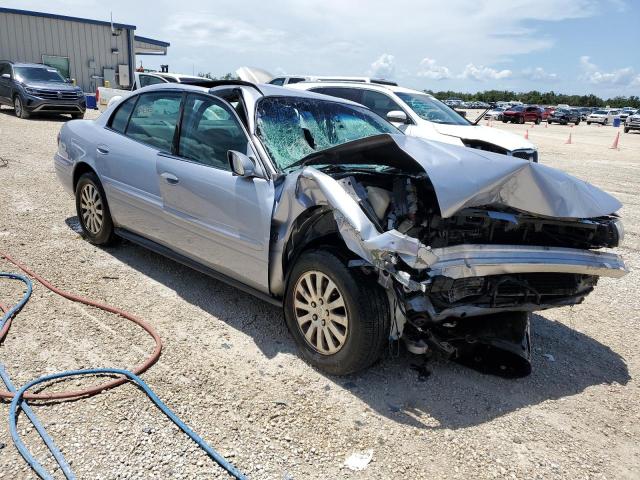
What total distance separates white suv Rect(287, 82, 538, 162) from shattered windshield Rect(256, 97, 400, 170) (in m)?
4.23

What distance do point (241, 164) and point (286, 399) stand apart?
1467 millimetres

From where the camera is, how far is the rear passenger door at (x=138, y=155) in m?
4.22

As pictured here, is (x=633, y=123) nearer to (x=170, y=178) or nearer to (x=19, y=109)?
(x=19, y=109)

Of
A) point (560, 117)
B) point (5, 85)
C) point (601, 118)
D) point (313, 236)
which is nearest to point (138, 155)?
point (313, 236)

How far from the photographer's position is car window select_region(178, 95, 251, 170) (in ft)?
12.1

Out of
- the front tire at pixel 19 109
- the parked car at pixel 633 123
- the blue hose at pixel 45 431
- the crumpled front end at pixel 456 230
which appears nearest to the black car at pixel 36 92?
the front tire at pixel 19 109

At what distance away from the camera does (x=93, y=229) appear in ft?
16.8

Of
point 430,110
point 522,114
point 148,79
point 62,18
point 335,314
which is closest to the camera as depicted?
point 335,314

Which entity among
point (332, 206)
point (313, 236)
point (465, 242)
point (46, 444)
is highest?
point (332, 206)

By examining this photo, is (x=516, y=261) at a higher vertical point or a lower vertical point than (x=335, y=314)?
higher

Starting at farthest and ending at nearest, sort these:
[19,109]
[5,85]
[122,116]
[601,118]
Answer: [601,118] < [5,85] < [19,109] < [122,116]

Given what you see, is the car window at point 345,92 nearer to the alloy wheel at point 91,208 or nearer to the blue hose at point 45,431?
the alloy wheel at point 91,208

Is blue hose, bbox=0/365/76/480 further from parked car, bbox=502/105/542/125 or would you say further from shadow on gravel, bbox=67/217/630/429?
parked car, bbox=502/105/542/125

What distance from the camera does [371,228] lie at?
2.74 meters
